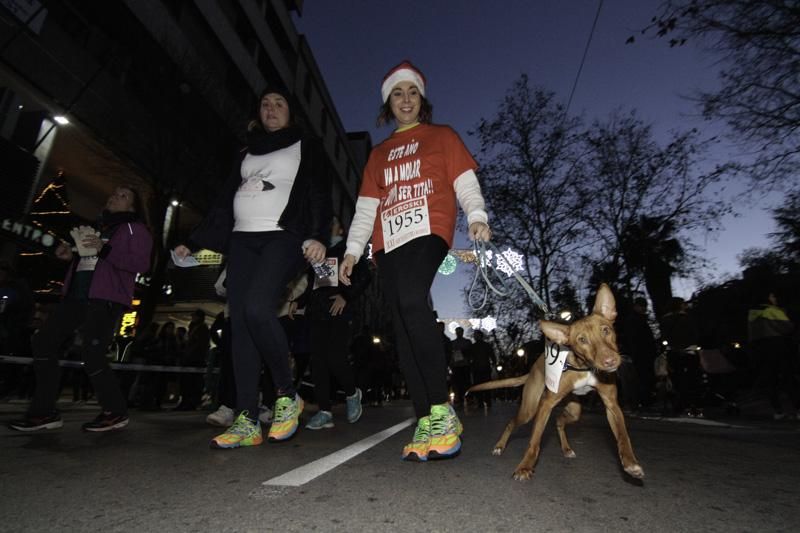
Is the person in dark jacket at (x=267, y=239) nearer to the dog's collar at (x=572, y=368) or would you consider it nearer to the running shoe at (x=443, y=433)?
the running shoe at (x=443, y=433)

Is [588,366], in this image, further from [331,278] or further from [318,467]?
[331,278]

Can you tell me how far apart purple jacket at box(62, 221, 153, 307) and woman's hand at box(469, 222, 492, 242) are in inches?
117

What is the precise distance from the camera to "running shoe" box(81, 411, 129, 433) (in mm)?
3806

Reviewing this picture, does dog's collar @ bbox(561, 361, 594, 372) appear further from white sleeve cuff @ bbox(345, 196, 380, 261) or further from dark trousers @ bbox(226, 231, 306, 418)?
dark trousers @ bbox(226, 231, 306, 418)

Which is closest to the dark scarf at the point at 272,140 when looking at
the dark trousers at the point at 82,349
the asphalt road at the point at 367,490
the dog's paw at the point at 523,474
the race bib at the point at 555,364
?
the dark trousers at the point at 82,349

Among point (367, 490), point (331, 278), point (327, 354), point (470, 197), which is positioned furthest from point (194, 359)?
point (367, 490)

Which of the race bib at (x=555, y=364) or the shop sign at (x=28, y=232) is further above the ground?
the shop sign at (x=28, y=232)

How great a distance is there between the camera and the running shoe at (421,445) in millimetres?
2641

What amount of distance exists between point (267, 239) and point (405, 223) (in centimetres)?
105

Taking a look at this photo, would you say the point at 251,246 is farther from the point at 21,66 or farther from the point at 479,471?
the point at 21,66

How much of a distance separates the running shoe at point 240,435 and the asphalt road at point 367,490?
99mm

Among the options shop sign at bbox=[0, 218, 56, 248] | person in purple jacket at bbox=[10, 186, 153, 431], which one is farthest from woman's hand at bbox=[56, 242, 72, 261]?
shop sign at bbox=[0, 218, 56, 248]

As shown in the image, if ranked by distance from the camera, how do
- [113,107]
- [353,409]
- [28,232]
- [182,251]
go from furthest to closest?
[113,107]
[28,232]
[353,409]
[182,251]

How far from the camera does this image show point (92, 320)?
385 centimetres
